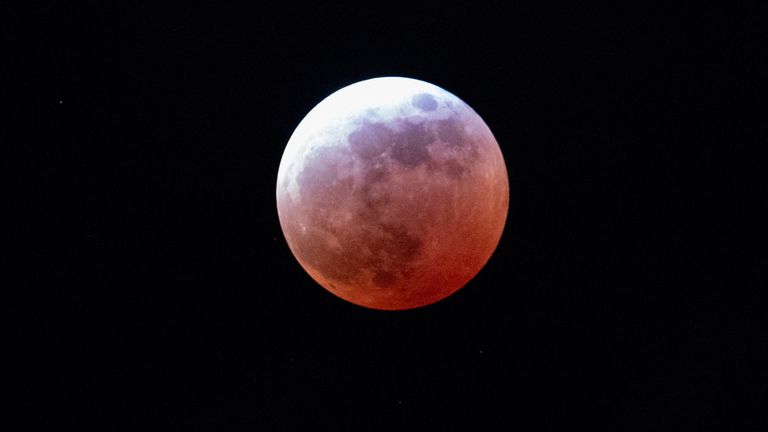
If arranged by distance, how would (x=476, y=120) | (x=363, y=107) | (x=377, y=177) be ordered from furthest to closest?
1. (x=476, y=120)
2. (x=363, y=107)
3. (x=377, y=177)

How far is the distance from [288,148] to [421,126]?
3.01ft

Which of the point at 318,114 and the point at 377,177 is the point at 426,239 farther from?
the point at 318,114

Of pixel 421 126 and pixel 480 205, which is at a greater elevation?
pixel 421 126

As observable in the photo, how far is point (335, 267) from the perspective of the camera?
3.32m

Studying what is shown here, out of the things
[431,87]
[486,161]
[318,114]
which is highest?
[431,87]

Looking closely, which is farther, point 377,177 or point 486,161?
point 486,161

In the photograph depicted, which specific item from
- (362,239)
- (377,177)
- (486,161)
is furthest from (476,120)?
(362,239)

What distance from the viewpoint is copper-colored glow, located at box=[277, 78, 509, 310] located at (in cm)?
308

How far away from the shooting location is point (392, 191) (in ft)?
10.0

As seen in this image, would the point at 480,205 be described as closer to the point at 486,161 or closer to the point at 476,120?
the point at 486,161

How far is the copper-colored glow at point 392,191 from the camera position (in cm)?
308

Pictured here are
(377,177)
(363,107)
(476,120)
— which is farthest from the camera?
(476,120)

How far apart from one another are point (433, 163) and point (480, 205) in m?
0.40

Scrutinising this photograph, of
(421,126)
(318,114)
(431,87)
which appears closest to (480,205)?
(421,126)
